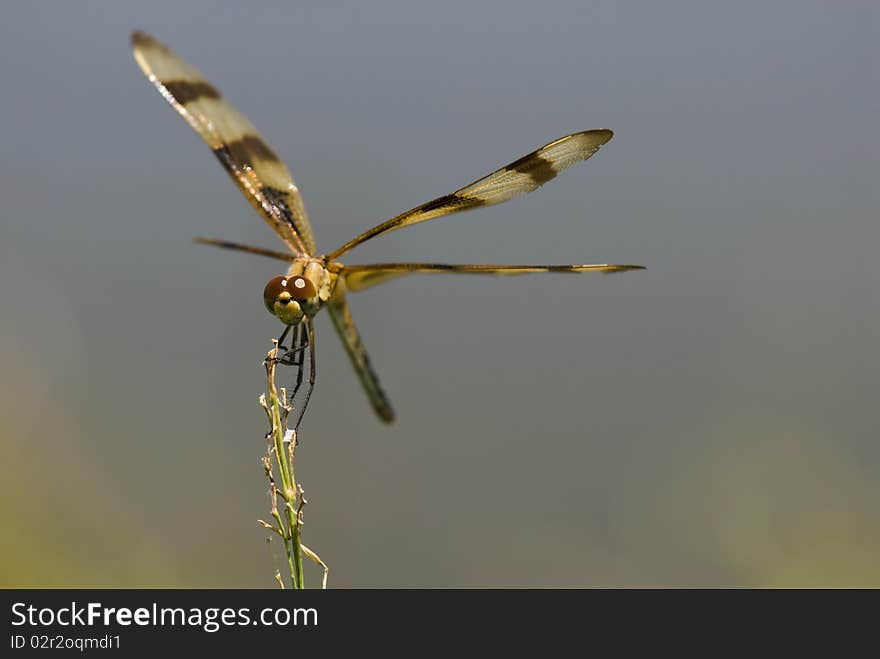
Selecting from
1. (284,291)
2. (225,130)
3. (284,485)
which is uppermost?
(225,130)

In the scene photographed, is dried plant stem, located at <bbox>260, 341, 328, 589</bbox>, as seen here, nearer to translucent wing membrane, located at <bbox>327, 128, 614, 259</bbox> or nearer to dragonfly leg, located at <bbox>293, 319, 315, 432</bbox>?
dragonfly leg, located at <bbox>293, 319, 315, 432</bbox>

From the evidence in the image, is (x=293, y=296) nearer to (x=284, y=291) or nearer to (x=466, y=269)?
(x=284, y=291)

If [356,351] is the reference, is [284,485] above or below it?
below

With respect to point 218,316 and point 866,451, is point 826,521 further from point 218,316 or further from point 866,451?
point 218,316

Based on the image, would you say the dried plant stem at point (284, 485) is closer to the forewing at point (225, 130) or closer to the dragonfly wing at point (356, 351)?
the dragonfly wing at point (356, 351)

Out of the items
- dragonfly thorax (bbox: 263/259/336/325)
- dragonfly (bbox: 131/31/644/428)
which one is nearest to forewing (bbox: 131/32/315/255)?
dragonfly (bbox: 131/31/644/428)

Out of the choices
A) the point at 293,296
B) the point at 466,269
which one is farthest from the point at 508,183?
the point at 293,296
